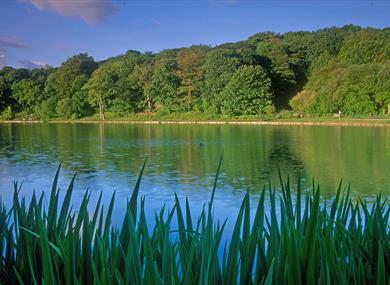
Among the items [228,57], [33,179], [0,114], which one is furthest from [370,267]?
[0,114]

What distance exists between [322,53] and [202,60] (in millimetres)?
10672

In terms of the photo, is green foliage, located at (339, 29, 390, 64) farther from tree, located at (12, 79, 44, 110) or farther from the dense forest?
tree, located at (12, 79, 44, 110)

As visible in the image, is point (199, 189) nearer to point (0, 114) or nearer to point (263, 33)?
point (0, 114)

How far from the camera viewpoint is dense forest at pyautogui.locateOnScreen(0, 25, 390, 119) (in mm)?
34312

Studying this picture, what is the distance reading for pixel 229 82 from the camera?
38.6 meters

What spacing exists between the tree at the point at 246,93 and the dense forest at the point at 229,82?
3.1 inches

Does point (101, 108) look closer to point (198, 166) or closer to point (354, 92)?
point (354, 92)

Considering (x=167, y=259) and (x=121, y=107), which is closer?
(x=167, y=259)

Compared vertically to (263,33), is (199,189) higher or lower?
lower

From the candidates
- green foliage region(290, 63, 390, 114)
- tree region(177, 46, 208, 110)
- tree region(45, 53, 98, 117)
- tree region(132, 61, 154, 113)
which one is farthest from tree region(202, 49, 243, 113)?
tree region(45, 53, 98, 117)

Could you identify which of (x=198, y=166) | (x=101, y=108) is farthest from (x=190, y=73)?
(x=198, y=166)

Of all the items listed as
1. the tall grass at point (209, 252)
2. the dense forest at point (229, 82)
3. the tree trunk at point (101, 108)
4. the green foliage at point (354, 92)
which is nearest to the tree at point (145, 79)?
the dense forest at point (229, 82)

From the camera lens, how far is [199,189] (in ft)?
29.0

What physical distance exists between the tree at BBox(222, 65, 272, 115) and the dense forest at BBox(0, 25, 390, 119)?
3.1 inches
